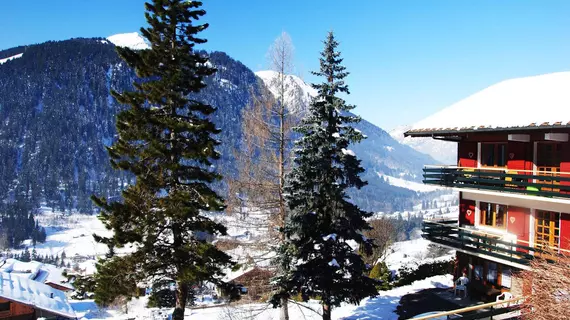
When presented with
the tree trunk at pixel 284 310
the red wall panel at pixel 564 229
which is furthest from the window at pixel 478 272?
the tree trunk at pixel 284 310

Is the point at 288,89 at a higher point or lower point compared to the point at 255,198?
higher

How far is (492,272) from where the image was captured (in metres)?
19.5

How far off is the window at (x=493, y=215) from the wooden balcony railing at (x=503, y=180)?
1939mm

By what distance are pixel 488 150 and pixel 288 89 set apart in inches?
425

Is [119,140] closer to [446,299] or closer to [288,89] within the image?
[288,89]

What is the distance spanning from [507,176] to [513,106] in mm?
3795

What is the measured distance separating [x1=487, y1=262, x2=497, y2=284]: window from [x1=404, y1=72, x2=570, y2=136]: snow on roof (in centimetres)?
720

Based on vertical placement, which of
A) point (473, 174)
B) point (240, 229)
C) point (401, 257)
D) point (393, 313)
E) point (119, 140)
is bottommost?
point (401, 257)

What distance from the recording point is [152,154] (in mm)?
13805

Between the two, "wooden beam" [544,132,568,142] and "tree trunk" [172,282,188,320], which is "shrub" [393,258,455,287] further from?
"tree trunk" [172,282,188,320]

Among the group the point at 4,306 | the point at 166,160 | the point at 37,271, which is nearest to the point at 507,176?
the point at 166,160

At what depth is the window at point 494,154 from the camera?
Answer: 1884 cm

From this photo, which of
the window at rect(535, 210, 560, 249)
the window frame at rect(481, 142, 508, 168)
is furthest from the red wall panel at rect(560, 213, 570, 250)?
the window frame at rect(481, 142, 508, 168)

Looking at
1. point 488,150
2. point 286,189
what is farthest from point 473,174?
point 286,189
